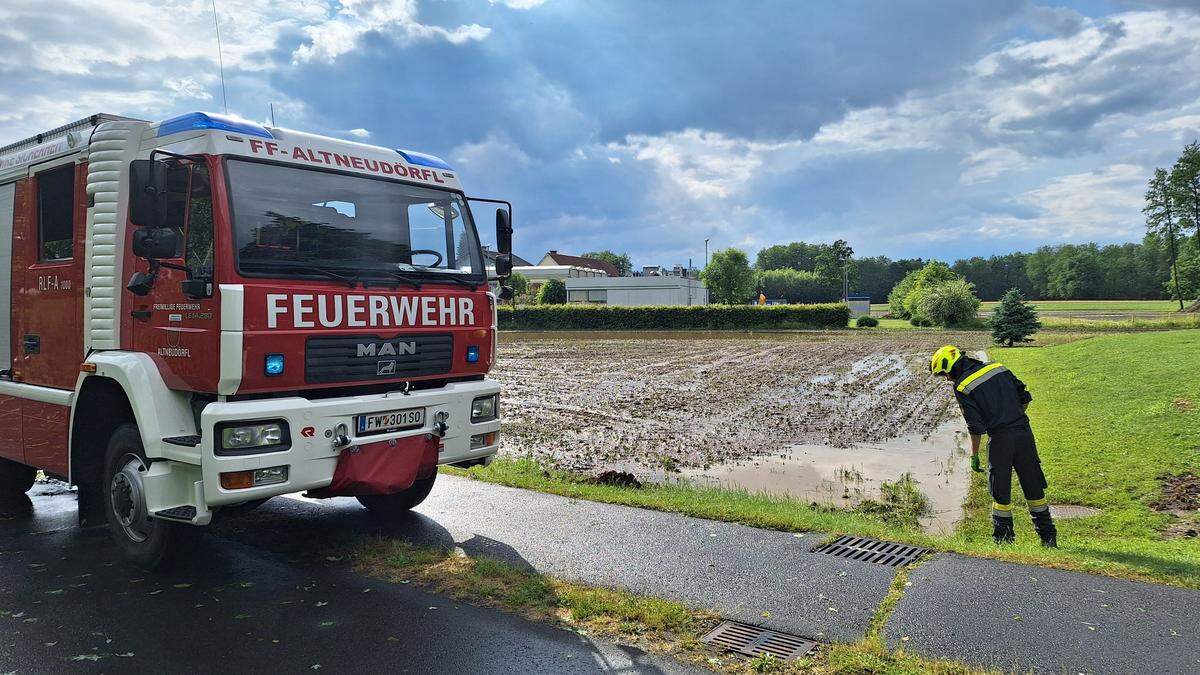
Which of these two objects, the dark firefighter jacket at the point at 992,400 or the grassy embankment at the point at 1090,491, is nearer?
the grassy embankment at the point at 1090,491

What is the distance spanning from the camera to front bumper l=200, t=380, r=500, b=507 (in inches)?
181

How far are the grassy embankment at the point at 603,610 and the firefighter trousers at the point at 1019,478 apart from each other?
1.60 metres

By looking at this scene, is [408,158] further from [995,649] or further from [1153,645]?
[1153,645]

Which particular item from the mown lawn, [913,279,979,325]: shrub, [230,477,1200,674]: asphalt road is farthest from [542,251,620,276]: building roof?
[230,477,1200,674]: asphalt road

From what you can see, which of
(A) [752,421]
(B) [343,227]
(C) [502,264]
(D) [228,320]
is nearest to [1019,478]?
(C) [502,264]

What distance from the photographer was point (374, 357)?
17.5 ft

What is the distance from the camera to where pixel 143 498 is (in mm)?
5258

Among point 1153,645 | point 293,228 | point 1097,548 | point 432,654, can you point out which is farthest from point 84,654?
point 1097,548

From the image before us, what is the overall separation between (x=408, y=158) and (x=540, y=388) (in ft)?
42.6

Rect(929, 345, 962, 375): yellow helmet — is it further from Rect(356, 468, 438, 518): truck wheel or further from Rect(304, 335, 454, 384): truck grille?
Rect(356, 468, 438, 518): truck wheel

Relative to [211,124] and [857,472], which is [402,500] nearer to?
[211,124]

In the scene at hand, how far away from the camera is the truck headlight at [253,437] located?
4.63m

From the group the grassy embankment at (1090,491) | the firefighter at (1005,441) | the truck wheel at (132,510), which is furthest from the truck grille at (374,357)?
the firefighter at (1005,441)

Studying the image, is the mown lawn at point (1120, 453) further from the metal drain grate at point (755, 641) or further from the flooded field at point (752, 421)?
the metal drain grate at point (755, 641)
